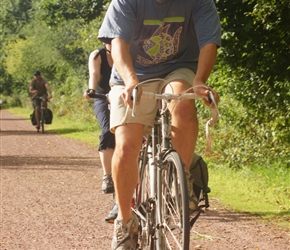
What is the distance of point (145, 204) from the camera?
5.46m

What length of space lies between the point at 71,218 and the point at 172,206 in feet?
11.8

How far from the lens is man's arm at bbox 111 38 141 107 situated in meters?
4.92

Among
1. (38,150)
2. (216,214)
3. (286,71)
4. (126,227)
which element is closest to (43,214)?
(216,214)

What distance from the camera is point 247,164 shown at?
13219 millimetres

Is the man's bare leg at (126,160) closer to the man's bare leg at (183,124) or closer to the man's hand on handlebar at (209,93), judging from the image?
the man's bare leg at (183,124)

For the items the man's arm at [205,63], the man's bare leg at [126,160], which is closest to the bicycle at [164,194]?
the man's bare leg at [126,160]

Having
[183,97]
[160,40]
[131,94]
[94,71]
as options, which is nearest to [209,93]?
[183,97]

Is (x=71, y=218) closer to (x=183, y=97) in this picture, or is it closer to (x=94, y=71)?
(x=94, y=71)

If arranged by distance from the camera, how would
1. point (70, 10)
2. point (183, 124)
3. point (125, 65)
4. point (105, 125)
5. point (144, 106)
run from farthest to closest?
point (70, 10) → point (105, 125) → point (144, 106) → point (183, 124) → point (125, 65)

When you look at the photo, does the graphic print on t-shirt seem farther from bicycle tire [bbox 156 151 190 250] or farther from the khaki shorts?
bicycle tire [bbox 156 151 190 250]

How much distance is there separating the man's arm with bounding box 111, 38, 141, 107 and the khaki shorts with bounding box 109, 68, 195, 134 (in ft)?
0.61

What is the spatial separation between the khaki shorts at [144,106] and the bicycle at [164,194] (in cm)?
6

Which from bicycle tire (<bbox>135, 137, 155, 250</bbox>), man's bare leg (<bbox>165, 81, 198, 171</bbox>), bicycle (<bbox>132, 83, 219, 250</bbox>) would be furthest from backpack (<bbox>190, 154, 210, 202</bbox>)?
man's bare leg (<bbox>165, 81, 198, 171</bbox>)

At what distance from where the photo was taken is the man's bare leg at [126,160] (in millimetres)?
5160
